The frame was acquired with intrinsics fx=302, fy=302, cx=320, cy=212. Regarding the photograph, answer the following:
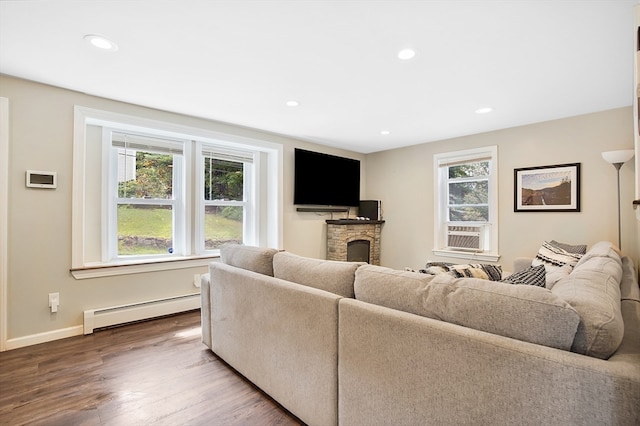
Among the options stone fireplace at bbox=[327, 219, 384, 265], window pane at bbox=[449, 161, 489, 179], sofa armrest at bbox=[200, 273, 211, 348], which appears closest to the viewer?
sofa armrest at bbox=[200, 273, 211, 348]

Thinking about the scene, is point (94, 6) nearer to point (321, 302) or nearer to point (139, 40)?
point (139, 40)

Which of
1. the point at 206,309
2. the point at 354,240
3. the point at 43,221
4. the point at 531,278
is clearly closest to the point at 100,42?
the point at 43,221

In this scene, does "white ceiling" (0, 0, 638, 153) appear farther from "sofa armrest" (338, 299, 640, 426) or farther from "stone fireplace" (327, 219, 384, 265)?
"stone fireplace" (327, 219, 384, 265)

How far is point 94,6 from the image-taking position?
1.72 m

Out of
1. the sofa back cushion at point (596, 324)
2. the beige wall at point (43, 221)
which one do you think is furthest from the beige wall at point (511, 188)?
the beige wall at point (43, 221)

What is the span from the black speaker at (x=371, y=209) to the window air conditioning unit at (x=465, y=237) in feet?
3.97

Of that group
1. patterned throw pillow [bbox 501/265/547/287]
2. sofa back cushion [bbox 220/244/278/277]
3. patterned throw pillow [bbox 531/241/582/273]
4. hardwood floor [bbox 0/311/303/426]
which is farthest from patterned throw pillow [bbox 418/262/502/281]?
patterned throw pillow [bbox 531/241/582/273]

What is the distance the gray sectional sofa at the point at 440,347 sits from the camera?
884 mm

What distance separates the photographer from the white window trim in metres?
2.92

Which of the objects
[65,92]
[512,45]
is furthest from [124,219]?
[512,45]

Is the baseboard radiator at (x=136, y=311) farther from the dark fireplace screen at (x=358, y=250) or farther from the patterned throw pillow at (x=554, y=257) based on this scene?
the patterned throw pillow at (x=554, y=257)

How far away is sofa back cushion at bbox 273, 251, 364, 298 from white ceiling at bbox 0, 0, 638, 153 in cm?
146

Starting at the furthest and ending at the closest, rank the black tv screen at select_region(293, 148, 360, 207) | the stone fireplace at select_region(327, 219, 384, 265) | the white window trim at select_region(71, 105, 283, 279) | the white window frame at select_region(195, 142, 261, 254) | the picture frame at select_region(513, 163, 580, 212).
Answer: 1. the stone fireplace at select_region(327, 219, 384, 265)
2. the black tv screen at select_region(293, 148, 360, 207)
3. the white window frame at select_region(195, 142, 261, 254)
4. the picture frame at select_region(513, 163, 580, 212)
5. the white window trim at select_region(71, 105, 283, 279)

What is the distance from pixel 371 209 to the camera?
17.9ft
